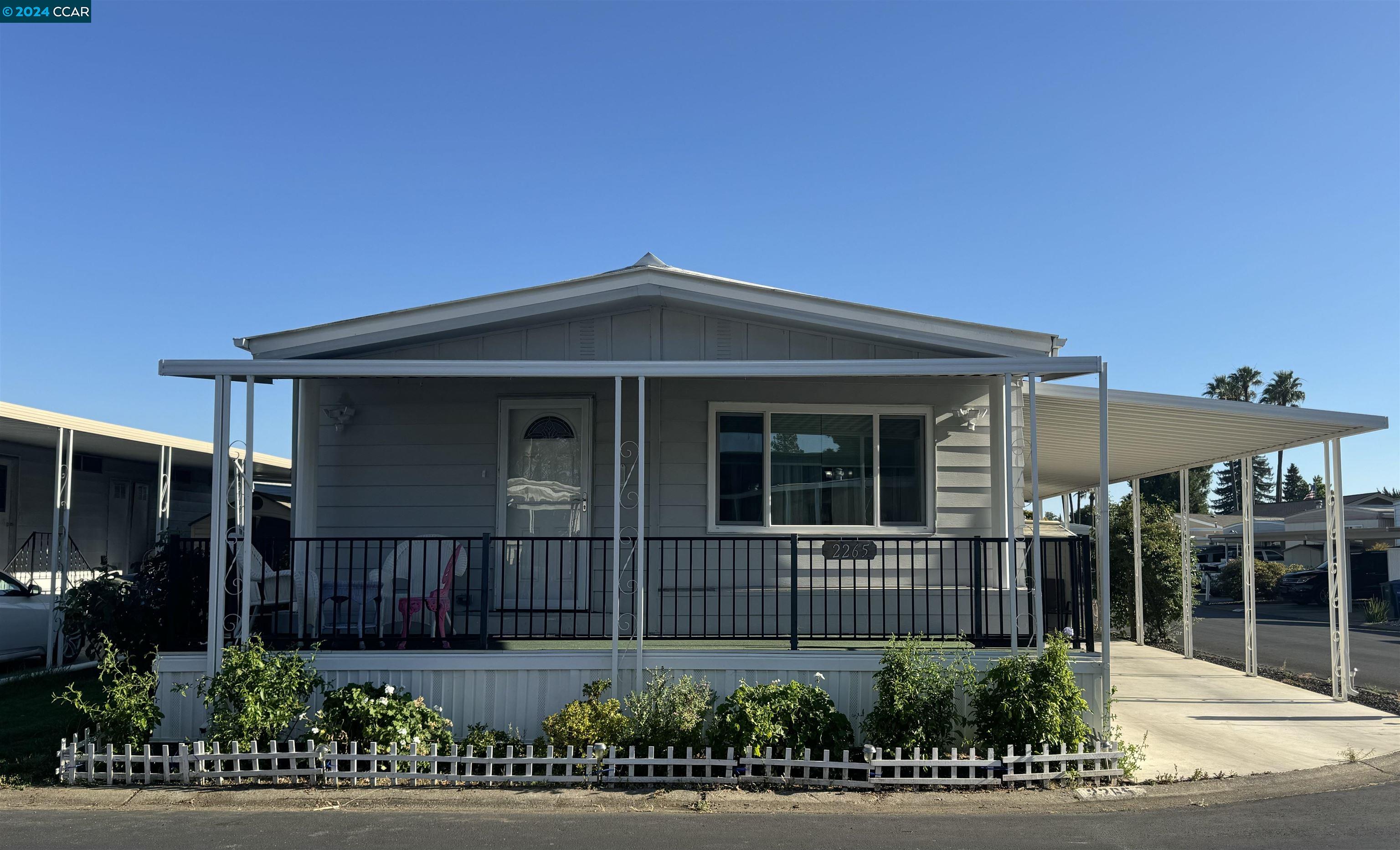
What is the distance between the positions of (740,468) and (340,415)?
12.4 ft

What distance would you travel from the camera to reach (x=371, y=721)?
6590 millimetres

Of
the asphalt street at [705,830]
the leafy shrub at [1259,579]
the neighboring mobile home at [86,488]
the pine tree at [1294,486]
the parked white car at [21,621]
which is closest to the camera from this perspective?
the asphalt street at [705,830]

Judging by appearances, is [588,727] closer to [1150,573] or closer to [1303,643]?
[1150,573]

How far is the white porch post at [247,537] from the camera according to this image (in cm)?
695

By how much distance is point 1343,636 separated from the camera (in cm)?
1008

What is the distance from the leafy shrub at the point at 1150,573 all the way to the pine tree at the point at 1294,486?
58297mm

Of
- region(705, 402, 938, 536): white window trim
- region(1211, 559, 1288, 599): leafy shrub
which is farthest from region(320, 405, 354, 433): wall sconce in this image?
region(1211, 559, 1288, 599): leafy shrub

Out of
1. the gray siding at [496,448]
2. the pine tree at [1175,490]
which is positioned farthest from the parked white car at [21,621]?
the pine tree at [1175,490]

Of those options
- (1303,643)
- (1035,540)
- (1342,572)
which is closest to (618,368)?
(1035,540)

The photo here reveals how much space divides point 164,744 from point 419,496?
10.1 feet

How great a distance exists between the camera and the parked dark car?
2662 cm

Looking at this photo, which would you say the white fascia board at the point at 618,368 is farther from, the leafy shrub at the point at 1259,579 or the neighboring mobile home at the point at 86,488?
the leafy shrub at the point at 1259,579

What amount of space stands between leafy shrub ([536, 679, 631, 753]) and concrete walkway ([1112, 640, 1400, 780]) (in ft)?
12.3

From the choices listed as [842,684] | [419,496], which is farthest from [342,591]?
[842,684]
